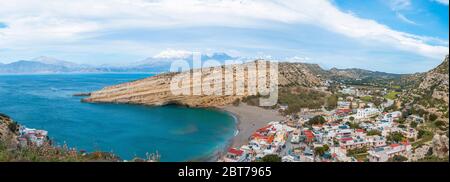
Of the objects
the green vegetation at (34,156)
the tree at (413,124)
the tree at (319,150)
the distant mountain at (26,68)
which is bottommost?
the tree at (319,150)

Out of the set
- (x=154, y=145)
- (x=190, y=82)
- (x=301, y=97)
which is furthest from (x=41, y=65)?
(x=154, y=145)

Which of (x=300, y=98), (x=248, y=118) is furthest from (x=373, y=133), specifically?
→ (x=300, y=98)

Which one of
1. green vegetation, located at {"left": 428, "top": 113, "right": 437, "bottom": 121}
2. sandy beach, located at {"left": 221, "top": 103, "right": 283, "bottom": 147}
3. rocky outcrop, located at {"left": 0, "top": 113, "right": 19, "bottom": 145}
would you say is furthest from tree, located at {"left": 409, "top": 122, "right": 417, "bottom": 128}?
rocky outcrop, located at {"left": 0, "top": 113, "right": 19, "bottom": 145}

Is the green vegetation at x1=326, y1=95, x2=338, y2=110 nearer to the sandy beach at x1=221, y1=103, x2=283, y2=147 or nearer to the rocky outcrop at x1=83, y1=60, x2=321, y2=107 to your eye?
the sandy beach at x1=221, y1=103, x2=283, y2=147

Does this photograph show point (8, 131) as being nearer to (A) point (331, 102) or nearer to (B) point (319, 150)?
(B) point (319, 150)

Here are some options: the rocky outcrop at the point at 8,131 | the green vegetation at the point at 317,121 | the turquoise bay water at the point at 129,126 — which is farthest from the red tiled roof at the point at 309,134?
the rocky outcrop at the point at 8,131

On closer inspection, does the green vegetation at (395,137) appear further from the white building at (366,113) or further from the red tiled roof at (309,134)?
the white building at (366,113)
